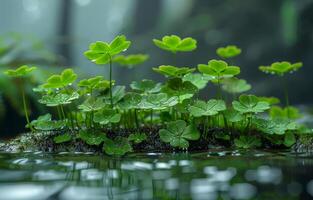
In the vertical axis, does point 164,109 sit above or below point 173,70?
below

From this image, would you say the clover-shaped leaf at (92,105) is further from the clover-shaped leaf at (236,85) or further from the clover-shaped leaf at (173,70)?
the clover-shaped leaf at (236,85)

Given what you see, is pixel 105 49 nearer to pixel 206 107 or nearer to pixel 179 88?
pixel 179 88

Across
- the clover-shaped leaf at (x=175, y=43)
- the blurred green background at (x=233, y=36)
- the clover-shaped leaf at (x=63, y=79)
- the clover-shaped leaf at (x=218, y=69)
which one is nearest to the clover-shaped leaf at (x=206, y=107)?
the clover-shaped leaf at (x=218, y=69)

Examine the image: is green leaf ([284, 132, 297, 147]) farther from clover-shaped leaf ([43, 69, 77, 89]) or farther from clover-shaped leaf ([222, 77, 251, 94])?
clover-shaped leaf ([43, 69, 77, 89])

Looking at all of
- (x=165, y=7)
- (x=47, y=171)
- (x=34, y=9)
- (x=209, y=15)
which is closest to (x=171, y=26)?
(x=209, y=15)

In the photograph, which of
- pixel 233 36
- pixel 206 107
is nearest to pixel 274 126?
pixel 206 107

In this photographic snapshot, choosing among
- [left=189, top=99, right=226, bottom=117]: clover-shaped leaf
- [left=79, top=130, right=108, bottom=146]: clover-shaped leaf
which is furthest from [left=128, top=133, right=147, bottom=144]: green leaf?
[left=189, top=99, right=226, bottom=117]: clover-shaped leaf
